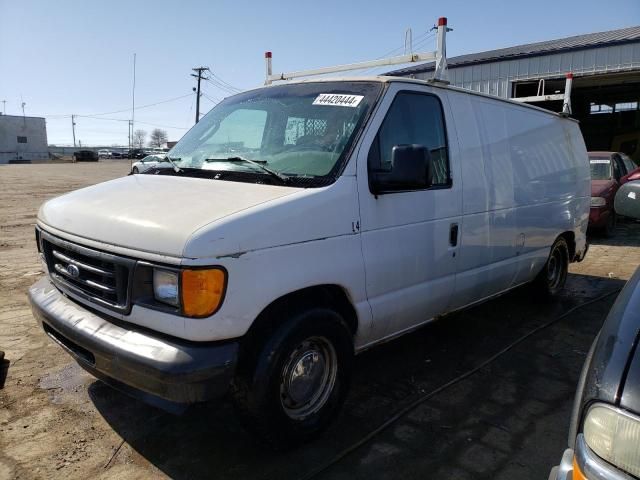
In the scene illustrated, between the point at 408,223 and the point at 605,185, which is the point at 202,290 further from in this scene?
the point at 605,185

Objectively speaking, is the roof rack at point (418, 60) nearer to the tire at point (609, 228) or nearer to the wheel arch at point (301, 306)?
the wheel arch at point (301, 306)

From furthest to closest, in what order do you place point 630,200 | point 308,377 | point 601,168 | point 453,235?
point 601,168
point 453,235
point 308,377
point 630,200

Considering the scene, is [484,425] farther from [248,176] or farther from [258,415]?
[248,176]

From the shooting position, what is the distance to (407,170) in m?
2.99

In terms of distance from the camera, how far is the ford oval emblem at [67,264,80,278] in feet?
9.25

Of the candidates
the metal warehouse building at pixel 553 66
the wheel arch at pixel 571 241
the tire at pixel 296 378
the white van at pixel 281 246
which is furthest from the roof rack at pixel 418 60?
the metal warehouse building at pixel 553 66

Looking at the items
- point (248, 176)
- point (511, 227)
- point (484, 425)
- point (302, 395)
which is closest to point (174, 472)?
point (302, 395)

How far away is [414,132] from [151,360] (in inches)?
90.6

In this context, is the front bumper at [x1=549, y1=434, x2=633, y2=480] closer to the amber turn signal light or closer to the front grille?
the amber turn signal light

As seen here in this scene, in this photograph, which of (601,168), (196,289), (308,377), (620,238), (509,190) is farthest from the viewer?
(601,168)

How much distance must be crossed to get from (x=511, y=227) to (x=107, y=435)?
144 inches

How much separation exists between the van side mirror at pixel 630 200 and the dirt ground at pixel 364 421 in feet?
4.75

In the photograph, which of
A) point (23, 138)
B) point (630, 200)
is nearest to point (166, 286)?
point (630, 200)

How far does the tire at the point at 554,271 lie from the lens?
18.8ft
